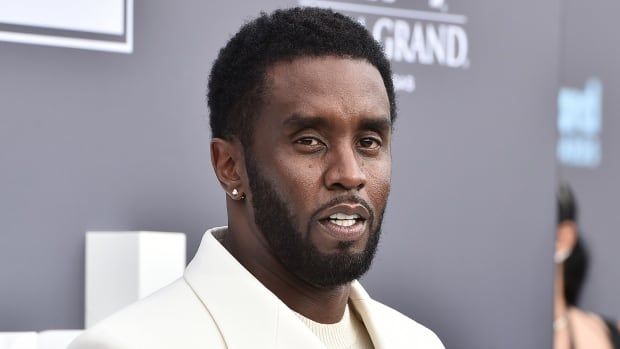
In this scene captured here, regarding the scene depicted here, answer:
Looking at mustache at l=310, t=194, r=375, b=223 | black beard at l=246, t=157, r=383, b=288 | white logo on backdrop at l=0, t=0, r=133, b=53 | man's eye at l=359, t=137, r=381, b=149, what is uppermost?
white logo on backdrop at l=0, t=0, r=133, b=53

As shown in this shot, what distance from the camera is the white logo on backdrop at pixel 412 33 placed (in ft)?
9.04

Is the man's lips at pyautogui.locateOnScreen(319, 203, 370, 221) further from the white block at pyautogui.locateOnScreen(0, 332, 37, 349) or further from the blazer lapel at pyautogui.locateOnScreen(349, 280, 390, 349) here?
the white block at pyautogui.locateOnScreen(0, 332, 37, 349)

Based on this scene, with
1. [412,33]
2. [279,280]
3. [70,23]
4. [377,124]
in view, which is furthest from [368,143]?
[412,33]

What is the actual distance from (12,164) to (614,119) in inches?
89.1

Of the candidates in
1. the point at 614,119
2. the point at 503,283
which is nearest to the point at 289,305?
the point at 503,283

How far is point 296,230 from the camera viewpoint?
135 centimetres

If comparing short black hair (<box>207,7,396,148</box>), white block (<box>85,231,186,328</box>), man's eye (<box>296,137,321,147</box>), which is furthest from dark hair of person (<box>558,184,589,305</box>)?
man's eye (<box>296,137,321,147</box>)

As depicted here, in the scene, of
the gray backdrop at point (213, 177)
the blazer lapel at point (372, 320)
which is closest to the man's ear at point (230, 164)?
the blazer lapel at point (372, 320)

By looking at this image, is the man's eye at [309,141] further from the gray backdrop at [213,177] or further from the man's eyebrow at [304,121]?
the gray backdrop at [213,177]

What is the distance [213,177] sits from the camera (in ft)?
8.27

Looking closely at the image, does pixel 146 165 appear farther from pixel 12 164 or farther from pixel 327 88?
pixel 327 88

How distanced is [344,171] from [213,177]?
1.23 meters

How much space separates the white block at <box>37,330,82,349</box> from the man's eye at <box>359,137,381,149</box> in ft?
3.66

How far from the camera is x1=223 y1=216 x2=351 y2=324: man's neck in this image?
140 cm
